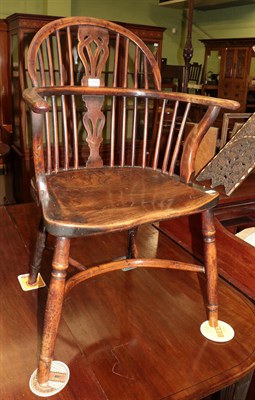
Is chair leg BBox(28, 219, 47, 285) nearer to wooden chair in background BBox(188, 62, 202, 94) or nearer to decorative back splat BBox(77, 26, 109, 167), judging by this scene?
decorative back splat BBox(77, 26, 109, 167)

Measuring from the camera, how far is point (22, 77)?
8.71 feet

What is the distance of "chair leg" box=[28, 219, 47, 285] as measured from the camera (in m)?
1.08

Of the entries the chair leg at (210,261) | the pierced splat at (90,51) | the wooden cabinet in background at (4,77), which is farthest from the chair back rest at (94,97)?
the wooden cabinet in background at (4,77)

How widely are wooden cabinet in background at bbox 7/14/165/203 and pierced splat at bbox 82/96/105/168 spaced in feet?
5.50

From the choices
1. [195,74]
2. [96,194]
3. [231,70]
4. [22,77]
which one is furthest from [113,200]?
[195,74]

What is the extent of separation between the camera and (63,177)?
1067 millimetres

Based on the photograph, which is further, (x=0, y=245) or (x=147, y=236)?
(x=147, y=236)

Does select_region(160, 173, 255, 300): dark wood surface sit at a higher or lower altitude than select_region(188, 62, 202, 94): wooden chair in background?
lower

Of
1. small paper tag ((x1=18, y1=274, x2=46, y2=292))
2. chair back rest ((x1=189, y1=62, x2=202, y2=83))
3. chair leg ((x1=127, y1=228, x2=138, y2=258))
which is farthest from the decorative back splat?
chair back rest ((x1=189, y1=62, x2=202, y2=83))

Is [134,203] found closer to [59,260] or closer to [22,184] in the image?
[59,260]

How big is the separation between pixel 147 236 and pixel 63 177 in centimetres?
62

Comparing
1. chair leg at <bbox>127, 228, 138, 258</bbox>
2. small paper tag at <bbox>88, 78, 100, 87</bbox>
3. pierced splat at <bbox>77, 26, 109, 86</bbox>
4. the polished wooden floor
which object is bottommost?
the polished wooden floor

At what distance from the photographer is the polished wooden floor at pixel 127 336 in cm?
85

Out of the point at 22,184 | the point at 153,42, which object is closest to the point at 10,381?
the point at 22,184
